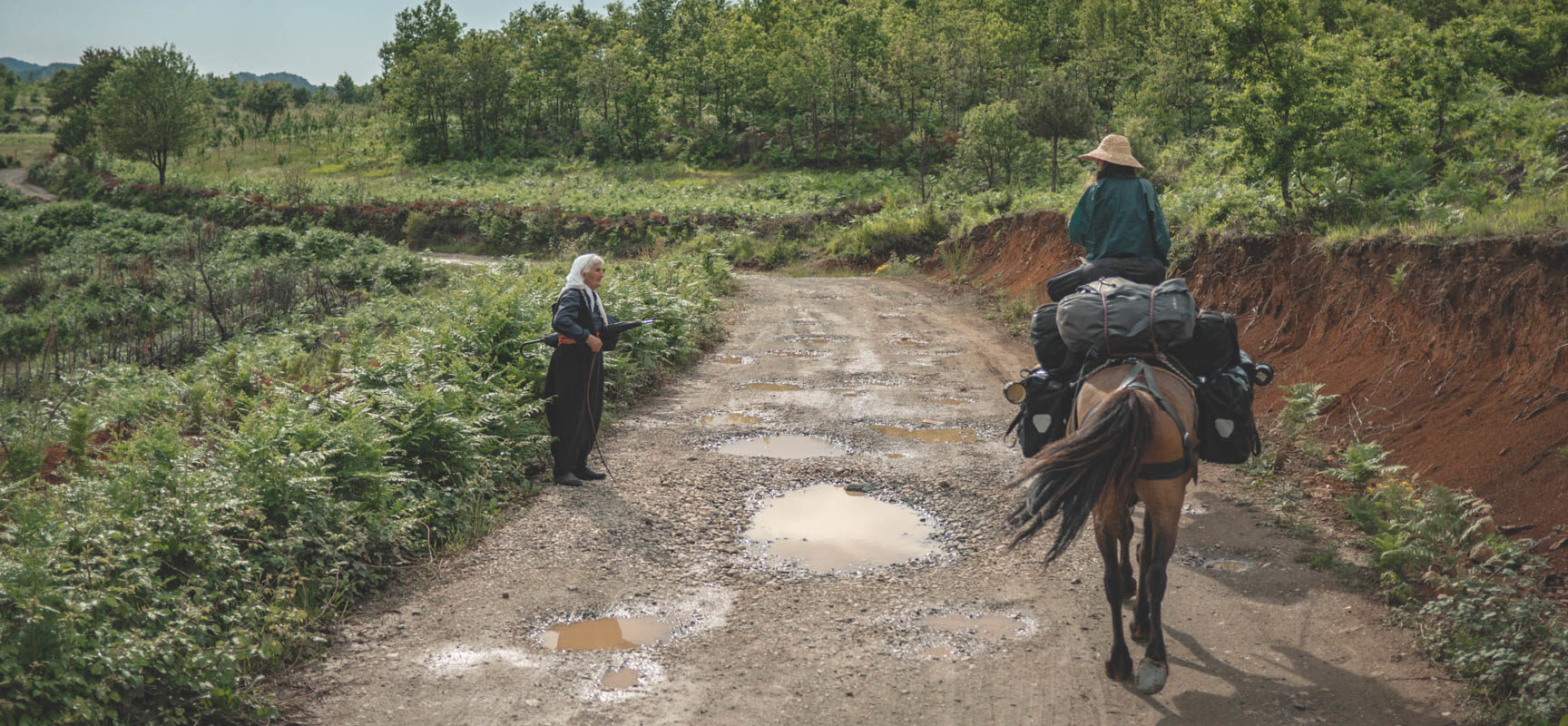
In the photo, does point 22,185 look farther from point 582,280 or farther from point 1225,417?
point 1225,417

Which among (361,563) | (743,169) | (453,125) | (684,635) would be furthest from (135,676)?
(453,125)

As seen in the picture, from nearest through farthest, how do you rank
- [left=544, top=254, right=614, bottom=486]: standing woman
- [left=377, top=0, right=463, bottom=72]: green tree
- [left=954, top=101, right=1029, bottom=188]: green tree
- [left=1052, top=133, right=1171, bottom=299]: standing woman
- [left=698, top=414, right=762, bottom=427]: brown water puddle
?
[left=1052, top=133, right=1171, bottom=299]: standing woman, [left=544, top=254, right=614, bottom=486]: standing woman, [left=698, top=414, right=762, bottom=427]: brown water puddle, [left=954, top=101, right=1029, bottom=188]: green tree, [left=377, top=0, right=463, bottom=72]: green tree

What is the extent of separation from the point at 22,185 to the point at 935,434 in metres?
59.2

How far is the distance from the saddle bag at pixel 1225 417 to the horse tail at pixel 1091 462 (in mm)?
791

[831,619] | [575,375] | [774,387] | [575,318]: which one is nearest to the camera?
[831,619]

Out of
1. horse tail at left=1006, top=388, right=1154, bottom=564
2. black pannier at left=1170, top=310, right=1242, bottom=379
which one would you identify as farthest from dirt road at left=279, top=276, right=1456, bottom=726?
black pannier at left=1170, top=310, right=1242, bottom=379

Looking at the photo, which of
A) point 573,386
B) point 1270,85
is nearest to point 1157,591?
point 573,386

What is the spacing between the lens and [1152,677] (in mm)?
4844

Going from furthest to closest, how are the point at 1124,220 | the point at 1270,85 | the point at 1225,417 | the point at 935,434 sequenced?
the point at 1270,85, the point at 935,434, the point at 1124,220, the point at 1225,417

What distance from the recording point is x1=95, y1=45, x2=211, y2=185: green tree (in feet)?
163

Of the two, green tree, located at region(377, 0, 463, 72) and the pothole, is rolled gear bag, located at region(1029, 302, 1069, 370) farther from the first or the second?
green tree, located at region(377, 0, 463, 72)

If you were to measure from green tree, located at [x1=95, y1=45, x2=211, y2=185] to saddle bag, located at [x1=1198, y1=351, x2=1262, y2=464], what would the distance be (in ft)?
178

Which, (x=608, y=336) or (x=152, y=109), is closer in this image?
(x=608, y=336)

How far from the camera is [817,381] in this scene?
12.7 m
